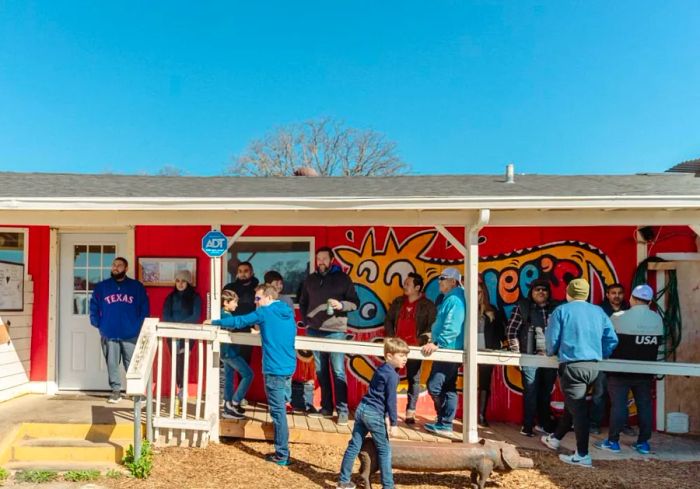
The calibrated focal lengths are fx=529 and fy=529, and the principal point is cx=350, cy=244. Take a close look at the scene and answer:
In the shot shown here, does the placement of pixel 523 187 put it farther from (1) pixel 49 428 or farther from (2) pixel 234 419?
(1) pixel 49 428

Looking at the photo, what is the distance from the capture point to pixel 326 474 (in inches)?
186

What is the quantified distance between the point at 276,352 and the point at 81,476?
1938 mm

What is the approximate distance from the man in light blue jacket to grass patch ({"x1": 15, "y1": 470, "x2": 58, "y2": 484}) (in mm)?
3565

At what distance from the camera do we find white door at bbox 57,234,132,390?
6.74m

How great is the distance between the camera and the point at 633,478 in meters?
4.65

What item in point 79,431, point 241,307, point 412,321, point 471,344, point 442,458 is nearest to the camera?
point 442,458

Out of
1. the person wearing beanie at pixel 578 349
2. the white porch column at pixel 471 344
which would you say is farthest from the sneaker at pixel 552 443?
the white porch column at pixel 471 344

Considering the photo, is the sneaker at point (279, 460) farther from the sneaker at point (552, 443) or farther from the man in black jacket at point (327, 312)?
the sneaker at point (552, 443)

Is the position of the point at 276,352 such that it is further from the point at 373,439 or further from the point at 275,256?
the point at 275,256

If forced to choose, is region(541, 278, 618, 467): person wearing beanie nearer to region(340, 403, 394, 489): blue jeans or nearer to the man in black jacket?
region(340, 403, 394, 489): blue jeans

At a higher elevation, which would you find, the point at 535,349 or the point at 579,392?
the point at 535,349

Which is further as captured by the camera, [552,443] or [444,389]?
[444,389]

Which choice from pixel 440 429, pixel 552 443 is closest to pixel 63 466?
pixel 440 429

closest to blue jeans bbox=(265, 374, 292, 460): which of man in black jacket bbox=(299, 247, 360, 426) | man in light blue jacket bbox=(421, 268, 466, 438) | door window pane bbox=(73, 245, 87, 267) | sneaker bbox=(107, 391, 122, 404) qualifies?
man in black jacket bbox=(299, 247, 360, 426)
